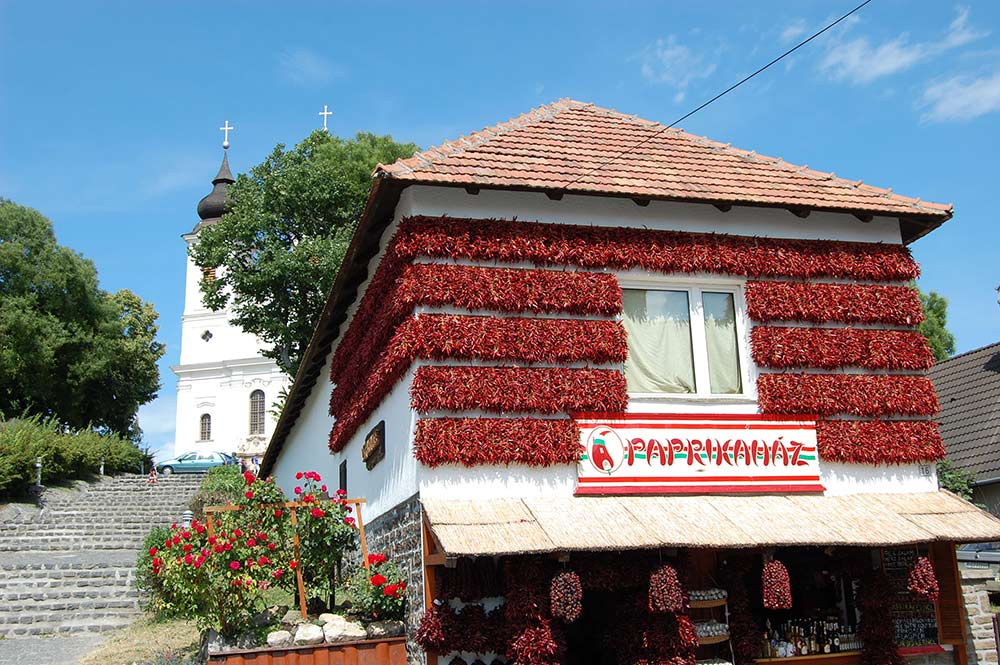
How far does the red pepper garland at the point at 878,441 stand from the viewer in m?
10.8

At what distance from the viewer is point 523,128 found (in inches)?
475

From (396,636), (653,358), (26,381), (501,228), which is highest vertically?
(26,381)

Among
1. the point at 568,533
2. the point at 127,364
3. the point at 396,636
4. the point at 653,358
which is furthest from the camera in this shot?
the point at 127,364

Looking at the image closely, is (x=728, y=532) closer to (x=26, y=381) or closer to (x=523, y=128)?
(x=523, y=128)

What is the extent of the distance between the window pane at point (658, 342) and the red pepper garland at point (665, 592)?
84.7 inches

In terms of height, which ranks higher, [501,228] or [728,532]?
[501,228]

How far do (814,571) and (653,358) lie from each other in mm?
3360

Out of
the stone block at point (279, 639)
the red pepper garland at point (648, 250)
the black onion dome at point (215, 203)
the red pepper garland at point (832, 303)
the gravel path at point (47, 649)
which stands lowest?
the gravel path at point (47, 649)

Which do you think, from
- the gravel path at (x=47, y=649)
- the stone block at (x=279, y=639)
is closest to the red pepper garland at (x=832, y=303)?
the stone block at (x=279, y=639)

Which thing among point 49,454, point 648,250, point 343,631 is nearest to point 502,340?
point 648,250

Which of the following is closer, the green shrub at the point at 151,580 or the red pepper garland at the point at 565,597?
the red pepper garland at the point at 565,597

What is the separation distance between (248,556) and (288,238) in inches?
749

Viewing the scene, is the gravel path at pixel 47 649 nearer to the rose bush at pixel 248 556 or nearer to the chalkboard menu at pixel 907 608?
the rose bush at pixel 248 556

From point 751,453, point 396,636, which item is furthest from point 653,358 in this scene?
point 396,636
